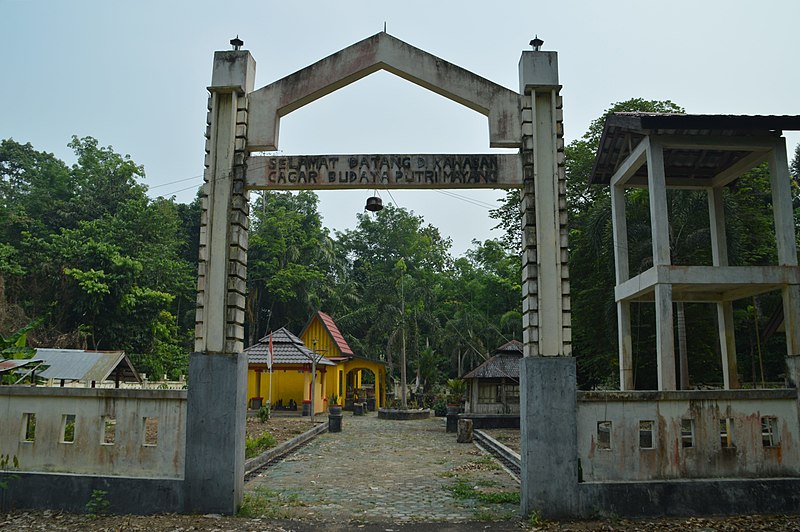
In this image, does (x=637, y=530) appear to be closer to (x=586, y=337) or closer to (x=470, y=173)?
(x=470, y=173)

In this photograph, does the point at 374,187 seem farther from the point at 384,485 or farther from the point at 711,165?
the point at 711,165

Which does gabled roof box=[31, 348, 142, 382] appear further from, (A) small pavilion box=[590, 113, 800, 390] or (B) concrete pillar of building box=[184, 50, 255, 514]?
(A) small pavilion box=[590, 113, 800, 390]

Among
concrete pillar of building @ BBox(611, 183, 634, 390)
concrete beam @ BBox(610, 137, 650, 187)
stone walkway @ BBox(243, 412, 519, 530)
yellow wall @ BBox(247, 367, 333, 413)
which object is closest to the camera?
stone walkway @ BBox(243, 412, 519, 530)

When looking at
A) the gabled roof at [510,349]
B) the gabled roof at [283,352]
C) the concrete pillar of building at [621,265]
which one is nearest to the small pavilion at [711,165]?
the concrete pillar of building at [621,265]

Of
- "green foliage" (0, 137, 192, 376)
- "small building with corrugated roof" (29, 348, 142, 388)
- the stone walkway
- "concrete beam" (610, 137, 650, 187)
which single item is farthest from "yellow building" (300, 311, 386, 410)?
"concrete beam" (610, 137, 650, 187)

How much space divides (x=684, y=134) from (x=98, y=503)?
11.3m

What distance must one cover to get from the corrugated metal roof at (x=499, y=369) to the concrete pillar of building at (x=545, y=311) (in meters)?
16.0

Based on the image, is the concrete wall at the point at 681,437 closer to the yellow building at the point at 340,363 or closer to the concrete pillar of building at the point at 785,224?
the concrete pillar of building at the point at 785,224

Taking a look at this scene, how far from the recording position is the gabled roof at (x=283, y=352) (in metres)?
27.2

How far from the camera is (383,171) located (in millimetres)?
8969

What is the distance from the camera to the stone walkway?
860 cm

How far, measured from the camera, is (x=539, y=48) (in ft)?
29.4

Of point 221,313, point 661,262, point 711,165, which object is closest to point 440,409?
point 711,165

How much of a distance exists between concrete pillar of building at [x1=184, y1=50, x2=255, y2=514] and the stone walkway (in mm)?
724
